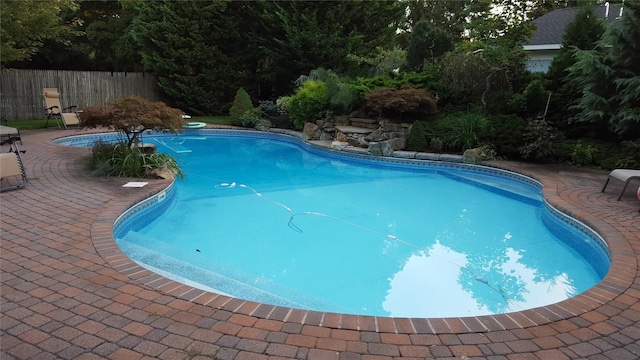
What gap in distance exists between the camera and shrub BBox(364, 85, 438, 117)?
9.91 meters

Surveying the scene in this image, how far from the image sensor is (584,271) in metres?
4.28

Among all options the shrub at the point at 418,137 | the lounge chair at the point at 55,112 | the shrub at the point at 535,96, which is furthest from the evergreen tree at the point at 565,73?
the lounge chair at the point at 55,112

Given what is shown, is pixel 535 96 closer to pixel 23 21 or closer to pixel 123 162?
pixel 123 162

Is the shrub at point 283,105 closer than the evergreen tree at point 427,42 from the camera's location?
No

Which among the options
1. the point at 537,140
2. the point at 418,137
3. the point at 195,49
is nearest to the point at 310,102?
the point at 418,137

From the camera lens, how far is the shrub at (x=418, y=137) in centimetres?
1008

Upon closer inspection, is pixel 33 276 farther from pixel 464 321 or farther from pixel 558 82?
pixel 558 82

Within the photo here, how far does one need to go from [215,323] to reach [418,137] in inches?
333

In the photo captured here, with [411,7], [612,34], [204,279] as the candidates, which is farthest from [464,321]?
[411,7]

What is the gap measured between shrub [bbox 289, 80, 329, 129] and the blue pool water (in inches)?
157

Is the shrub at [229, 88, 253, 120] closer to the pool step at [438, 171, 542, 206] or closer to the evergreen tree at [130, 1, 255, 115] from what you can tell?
the evergreen tree at [130, 1, 255, 115]

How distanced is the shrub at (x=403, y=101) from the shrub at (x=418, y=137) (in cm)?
44

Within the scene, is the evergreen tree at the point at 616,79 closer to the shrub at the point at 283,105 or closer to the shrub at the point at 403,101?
the shrub at the point at 403,101

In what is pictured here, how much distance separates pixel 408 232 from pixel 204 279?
115 inches
